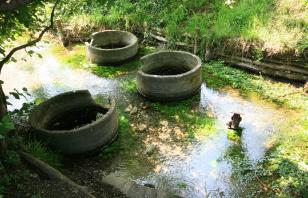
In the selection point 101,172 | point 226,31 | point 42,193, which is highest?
point 226,31

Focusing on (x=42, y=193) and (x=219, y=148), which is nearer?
(x=42, y=193)

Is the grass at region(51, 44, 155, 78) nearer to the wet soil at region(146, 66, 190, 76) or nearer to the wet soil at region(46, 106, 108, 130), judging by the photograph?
the wet soil at region(146, 66, 190, 76)

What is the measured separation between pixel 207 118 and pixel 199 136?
0.76 meters

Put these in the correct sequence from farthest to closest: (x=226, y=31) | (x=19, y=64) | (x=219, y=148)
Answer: (x=19, y=64) < (x=226, y=31) < (x=219, y=148)

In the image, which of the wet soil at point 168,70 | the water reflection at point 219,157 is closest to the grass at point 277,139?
the water reflection at point 219,157

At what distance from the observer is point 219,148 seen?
7875 millimetres

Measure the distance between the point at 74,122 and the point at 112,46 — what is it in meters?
4.82

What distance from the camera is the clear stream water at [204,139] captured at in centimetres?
701

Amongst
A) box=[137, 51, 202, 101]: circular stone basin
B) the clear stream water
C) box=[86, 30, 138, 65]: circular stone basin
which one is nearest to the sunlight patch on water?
the clear stream water

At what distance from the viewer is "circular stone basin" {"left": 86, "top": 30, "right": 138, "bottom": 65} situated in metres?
11.4

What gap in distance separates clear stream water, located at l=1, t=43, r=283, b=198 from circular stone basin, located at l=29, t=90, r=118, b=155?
1.30 metres

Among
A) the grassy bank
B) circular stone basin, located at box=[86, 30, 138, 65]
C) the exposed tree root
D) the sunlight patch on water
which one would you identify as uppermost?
the grassy bank

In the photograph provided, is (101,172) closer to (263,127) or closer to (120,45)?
(263,127)

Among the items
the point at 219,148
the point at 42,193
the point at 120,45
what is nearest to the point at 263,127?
the point at 219,148
